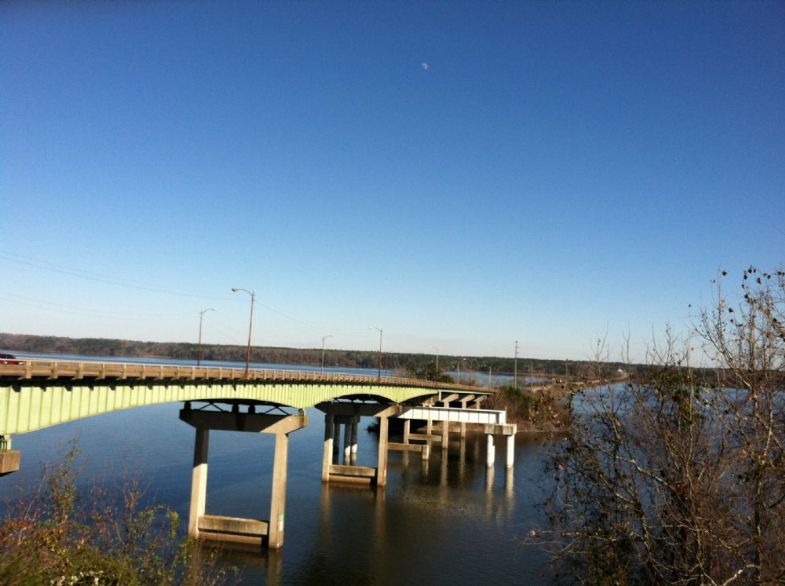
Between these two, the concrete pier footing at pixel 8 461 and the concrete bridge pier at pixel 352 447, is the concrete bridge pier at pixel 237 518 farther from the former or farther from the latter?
the concrete bridge pier at pixel 352 447

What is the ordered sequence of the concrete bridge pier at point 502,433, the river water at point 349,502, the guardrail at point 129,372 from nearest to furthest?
the guardrail at point 129,372
the river water at point 349,502
the concrete bridge pier at point 502,433

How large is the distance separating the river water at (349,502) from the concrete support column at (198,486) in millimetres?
3419

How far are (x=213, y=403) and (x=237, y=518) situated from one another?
32.3 ft

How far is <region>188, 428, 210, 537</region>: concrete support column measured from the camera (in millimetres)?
39938

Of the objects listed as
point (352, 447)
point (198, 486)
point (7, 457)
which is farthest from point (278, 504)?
point (352, 447)

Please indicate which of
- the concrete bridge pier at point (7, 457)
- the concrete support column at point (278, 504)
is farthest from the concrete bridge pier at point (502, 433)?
the concrete bridge pier at point (7, 457)

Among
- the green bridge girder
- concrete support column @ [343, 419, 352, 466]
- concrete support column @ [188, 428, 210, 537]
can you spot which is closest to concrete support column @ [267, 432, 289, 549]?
the green bridge girder

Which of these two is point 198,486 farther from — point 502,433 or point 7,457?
point 502,433

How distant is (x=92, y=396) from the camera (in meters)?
28.3

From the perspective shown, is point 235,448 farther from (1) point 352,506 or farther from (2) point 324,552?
(2) point 324,552

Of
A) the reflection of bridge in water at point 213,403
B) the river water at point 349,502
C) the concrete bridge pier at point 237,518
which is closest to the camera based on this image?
the reflection of bridge in water at point 213,403

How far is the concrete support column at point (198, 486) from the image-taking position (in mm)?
39938

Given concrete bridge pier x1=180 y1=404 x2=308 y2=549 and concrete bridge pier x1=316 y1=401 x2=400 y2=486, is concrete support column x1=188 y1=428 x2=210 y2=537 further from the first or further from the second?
concrete bridge pier x1=316 y1=401 x2=400 y2=486

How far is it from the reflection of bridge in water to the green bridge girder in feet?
0.13
